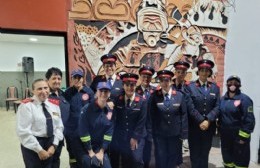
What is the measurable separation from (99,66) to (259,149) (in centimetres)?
283

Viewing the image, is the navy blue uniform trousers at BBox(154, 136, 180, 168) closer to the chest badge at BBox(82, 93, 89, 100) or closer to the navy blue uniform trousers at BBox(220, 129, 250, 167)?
the navy blue uniform trousers at BBox(220, 129, 250, 167)

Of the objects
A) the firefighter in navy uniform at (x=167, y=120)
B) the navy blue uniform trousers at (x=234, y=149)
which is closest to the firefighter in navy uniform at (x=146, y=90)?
the firefighter in navy uniform at (x=167, y=120)

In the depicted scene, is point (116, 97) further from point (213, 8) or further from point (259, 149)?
point (213, 8)

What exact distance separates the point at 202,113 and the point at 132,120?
0.90 meters

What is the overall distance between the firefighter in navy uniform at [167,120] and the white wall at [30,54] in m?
9.13

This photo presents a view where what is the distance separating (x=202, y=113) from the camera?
122 inches

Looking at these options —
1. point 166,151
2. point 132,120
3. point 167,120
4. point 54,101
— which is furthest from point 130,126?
point 54,101

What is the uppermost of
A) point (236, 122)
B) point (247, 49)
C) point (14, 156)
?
point (247, 49)

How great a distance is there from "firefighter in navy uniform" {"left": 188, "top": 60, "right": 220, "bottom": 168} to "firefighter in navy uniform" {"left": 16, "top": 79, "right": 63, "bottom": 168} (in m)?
1.63

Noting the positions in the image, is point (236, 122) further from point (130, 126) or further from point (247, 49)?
point (247, 49)

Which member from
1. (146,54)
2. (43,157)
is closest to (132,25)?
(146,54)

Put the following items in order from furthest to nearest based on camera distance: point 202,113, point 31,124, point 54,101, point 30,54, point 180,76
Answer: point 30,54
point 180,76
point 202,113
point 54,101
point 31,124

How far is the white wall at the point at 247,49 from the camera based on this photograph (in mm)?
3965

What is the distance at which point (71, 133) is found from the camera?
3.05 metres
